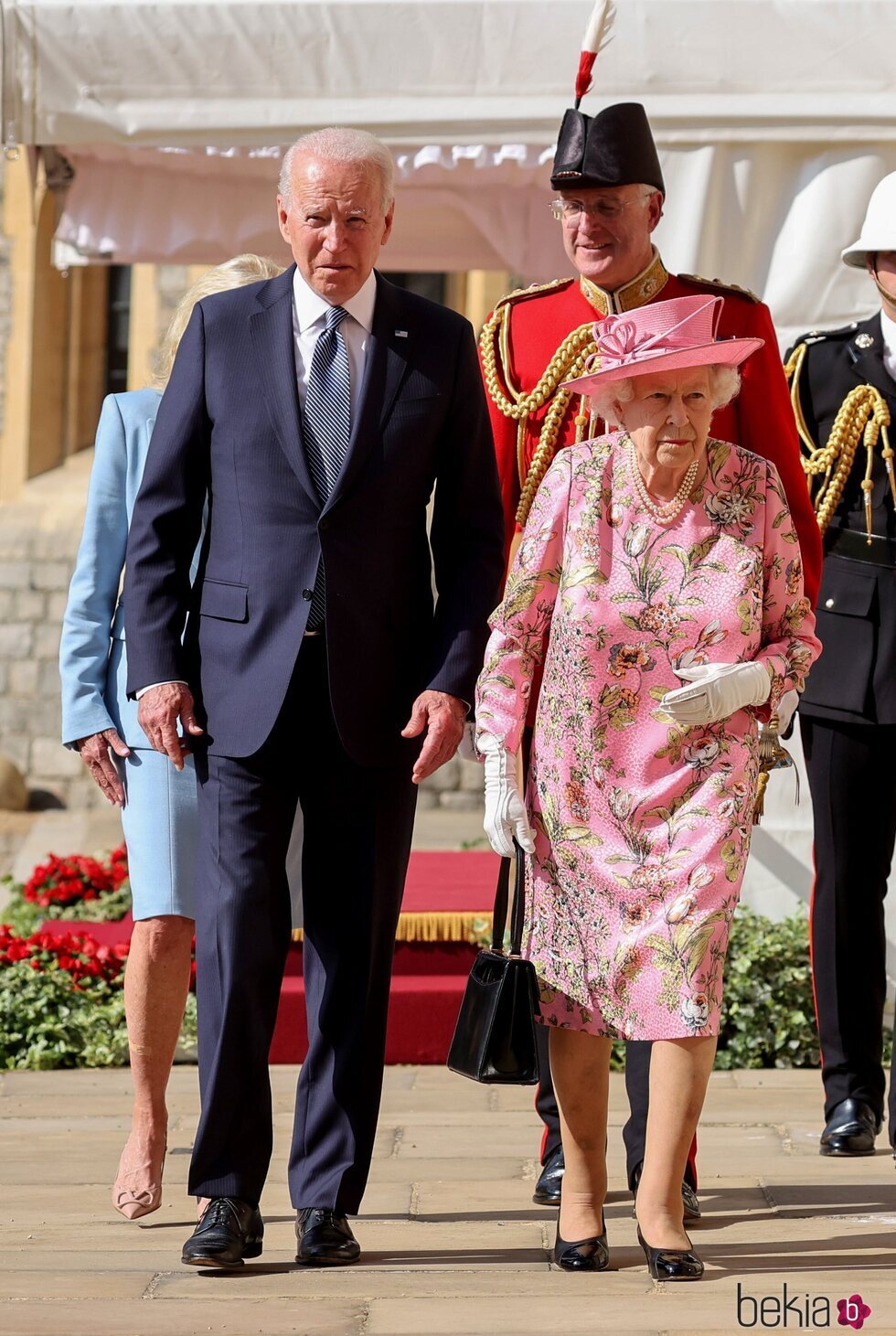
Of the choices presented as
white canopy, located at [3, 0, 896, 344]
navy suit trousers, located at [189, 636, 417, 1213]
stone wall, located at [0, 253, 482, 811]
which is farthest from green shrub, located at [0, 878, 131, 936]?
stone wall, located at [0, 253, 482, 811]

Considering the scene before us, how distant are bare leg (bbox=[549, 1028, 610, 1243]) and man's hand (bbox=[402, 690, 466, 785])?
0.54 meters

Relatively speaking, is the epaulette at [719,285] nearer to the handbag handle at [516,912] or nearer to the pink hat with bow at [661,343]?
the pink hat with bow at [661,343]

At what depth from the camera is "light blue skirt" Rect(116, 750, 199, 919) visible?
156 inches

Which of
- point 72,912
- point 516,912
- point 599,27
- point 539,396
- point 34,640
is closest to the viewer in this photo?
point 516,912

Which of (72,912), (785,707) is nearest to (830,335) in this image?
(785,707)

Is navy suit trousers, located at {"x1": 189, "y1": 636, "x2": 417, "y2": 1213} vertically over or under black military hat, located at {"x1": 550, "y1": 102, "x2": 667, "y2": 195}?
under

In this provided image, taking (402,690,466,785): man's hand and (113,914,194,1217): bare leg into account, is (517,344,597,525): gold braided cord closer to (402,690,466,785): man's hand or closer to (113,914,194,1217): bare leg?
(402,690,466,785): man's hand

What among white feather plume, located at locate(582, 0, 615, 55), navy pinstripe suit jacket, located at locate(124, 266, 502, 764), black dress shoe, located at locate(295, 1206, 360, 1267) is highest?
white feather plume, located at locate(582, 0, 615, 55)

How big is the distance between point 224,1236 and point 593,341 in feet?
6.26

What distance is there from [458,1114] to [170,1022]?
126cm

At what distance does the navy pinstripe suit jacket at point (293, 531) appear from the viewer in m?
3.57

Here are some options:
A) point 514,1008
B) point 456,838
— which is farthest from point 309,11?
point 456,838

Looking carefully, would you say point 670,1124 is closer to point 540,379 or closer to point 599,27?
point 540,379

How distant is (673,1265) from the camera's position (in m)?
3.47
